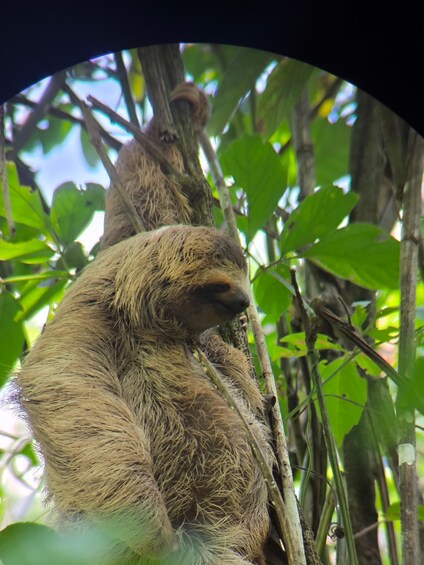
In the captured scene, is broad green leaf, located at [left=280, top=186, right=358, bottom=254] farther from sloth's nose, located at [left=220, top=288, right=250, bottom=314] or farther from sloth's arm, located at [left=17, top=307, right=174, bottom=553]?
sloth's arm, located at [left=17, top=307, right=174, bottom=553]

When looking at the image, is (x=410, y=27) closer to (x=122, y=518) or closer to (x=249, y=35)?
(x=249, y=35)

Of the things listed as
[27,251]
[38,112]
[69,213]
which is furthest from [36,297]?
[38,112]

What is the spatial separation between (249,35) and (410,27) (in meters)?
0.40

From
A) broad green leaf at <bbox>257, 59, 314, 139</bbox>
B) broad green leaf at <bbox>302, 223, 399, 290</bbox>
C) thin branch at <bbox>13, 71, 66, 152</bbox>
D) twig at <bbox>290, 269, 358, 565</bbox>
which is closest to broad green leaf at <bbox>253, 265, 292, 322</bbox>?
broad green leaf at <bbox>302, 223, 399, 290</bbox>

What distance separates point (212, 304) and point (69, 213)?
1.16 m

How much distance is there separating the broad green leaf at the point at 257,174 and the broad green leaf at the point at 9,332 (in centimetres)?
114

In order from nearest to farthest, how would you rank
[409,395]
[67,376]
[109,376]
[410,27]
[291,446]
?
[409,395]
[410,27]
[67,376]
[109,376]
[291,446]

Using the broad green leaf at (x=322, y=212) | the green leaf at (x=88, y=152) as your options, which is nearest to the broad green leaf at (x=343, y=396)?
the broad green leaf at (x=322, y=212)

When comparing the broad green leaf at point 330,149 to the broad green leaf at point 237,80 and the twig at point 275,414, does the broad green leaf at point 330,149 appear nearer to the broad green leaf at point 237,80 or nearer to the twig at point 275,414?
the broad green leaf at point 237,80

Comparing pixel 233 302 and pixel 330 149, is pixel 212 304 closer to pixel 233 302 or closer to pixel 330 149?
pixel 233 302

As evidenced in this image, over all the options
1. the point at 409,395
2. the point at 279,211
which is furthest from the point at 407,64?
the point at 279,211

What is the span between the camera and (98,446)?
90.2 inches

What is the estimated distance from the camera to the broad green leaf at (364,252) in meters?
3.11

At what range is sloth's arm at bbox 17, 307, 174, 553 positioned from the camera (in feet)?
7.14
